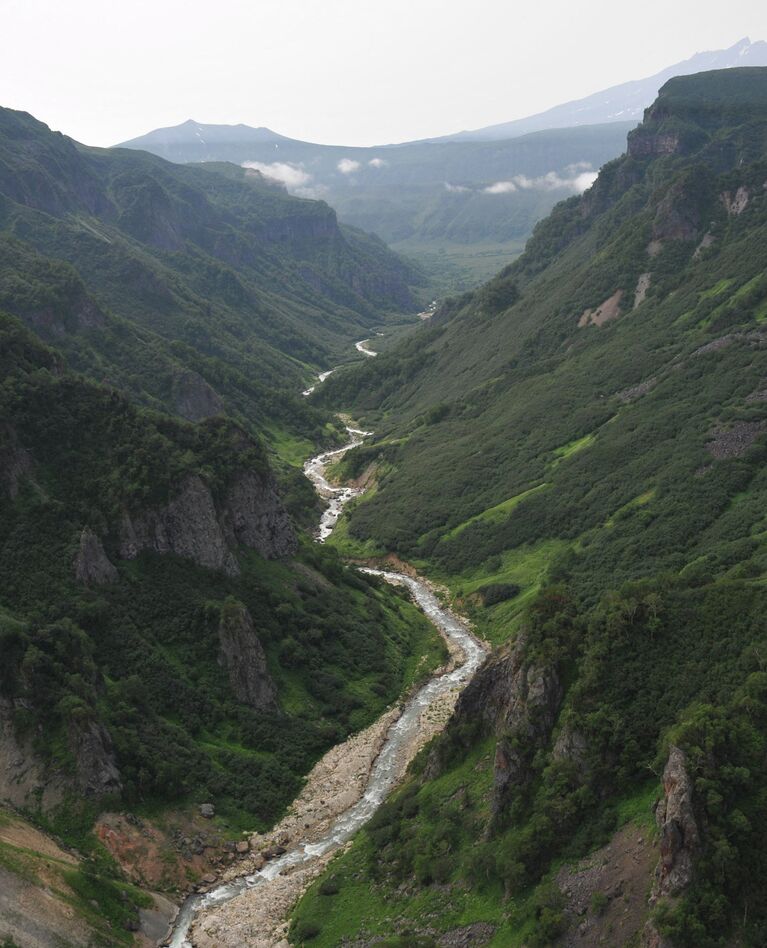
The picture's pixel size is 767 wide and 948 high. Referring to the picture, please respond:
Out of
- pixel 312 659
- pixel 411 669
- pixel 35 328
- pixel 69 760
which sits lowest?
pixel 411 669

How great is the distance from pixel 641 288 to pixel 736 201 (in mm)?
29636

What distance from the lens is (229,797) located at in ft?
247

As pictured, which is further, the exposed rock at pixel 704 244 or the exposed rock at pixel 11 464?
the exposed rock at pixel 704 244

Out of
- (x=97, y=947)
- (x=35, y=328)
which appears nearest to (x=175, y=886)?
(x=97, y=947)

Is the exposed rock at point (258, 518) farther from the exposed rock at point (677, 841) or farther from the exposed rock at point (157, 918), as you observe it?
the exposed rock at point (677, 841)

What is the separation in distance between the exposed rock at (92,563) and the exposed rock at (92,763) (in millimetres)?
19750

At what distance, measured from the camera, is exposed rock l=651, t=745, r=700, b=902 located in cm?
4197

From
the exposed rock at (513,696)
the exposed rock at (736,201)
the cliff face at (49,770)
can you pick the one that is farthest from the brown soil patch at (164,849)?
the exposed rock at (736,201)

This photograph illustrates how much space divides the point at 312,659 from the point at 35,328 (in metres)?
130

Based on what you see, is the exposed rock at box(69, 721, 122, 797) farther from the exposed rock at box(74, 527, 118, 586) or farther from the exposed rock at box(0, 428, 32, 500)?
the exposed rock at box(0, 428, 32, 500)

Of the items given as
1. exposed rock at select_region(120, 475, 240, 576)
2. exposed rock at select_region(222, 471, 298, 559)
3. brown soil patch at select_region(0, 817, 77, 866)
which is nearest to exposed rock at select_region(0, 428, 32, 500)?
exposed rock at select_region(120, 475, 240, 576)

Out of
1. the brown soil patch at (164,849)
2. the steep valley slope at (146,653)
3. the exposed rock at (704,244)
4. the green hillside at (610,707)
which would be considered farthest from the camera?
the exposed rock at (704,244)

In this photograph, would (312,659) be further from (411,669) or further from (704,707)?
(704,707)

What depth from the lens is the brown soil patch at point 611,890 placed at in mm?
43562
